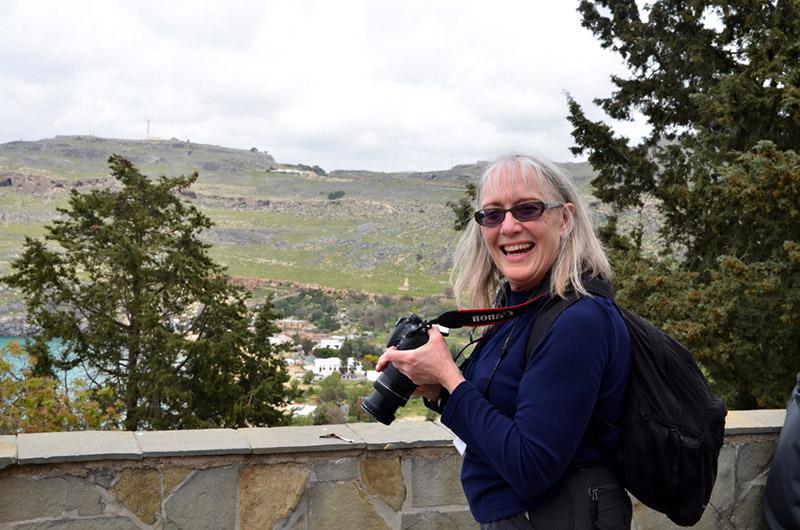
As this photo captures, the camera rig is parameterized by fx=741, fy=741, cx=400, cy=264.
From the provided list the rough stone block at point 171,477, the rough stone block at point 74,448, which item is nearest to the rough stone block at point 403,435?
the rough stone block at point 171,477

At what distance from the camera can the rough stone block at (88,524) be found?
7.58 ft

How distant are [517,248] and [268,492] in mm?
1456

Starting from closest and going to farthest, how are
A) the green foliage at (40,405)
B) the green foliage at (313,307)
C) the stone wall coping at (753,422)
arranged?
the stone wall coping at (753,422)
the green foliage at (40,405)
the green foliage at (313,307)

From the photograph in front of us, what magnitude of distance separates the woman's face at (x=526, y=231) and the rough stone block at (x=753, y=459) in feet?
6.46

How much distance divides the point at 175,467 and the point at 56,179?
252 feet

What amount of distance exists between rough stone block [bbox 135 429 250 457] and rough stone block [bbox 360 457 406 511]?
439 millimetres

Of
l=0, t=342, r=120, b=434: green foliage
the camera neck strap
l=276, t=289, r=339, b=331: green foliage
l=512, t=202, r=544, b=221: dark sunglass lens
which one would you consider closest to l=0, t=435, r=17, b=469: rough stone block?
the camera neck strap

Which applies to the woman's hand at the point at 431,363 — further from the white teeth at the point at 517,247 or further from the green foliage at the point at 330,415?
the green foliage at the point at 330,415

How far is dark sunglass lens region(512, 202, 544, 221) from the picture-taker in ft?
5.00

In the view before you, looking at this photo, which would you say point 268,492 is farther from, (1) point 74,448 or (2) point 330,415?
(2) point 330,415

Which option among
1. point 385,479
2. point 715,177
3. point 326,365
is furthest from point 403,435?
point 326,365

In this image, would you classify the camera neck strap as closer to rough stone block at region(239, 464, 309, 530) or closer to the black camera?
the black camera

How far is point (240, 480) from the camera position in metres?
2.52

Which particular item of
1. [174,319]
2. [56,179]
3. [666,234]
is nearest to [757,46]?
[666,234]
